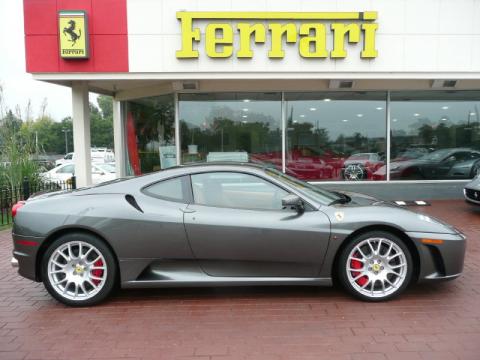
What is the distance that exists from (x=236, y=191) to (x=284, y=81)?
6.85 m

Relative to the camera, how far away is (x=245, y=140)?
10891mm

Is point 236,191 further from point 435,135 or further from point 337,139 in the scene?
point 435,135

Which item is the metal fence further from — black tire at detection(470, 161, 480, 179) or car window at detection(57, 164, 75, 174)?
black tire at detection(470, 161, 480, 179)

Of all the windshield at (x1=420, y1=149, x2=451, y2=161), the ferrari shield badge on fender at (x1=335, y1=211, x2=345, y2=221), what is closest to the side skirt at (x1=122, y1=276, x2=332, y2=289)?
the ferrari shield badge on fender at (x1=335, y1=211, x2=345, y2=221)

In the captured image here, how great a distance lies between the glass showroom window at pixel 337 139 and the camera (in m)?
10.9

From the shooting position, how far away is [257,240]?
3.95m

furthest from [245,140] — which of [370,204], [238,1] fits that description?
[370,204]

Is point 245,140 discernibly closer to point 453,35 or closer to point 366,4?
point 366,4

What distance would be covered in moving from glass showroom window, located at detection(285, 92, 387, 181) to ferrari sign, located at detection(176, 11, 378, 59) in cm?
205

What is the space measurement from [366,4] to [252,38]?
264 cm

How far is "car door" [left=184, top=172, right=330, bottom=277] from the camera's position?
3949 millimetres

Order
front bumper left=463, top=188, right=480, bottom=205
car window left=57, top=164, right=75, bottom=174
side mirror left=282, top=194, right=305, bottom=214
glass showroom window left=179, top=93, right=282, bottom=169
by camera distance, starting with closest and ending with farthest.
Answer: side mirror left=282, top=194, right=305, bottom=214 < front bumper left=463, top=188, right=480, bottom=205 < glass showroom window left=179, top=93, right=282, bottom=169 < car window left=57, top=164, right=75, bottom=174

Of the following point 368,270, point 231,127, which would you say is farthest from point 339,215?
point 231,127

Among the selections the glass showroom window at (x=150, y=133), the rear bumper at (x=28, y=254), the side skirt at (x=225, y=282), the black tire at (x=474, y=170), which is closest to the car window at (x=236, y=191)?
the side skirt at (x=225, y=282)
